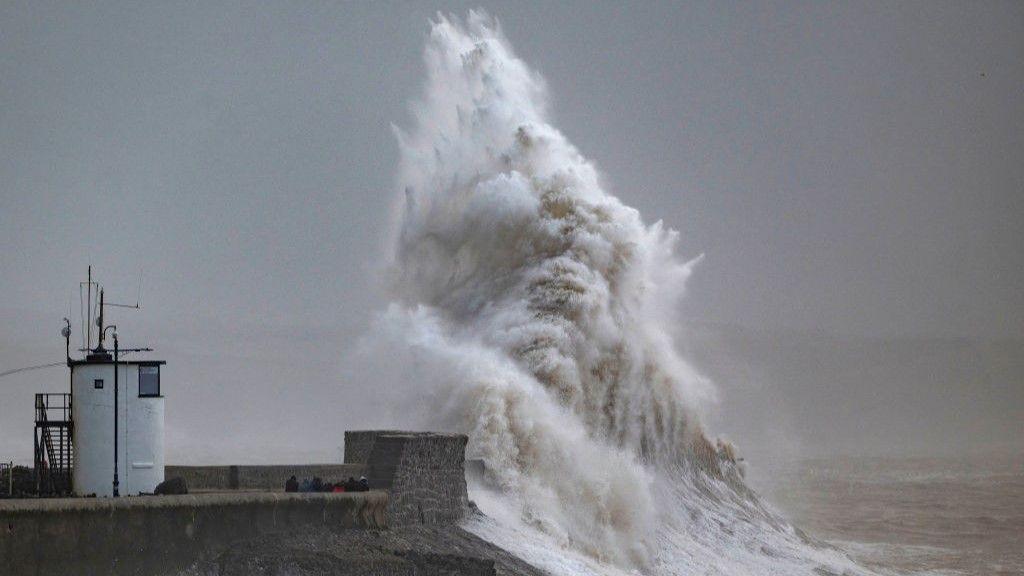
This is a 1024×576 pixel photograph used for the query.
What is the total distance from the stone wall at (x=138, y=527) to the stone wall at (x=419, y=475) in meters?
1.46

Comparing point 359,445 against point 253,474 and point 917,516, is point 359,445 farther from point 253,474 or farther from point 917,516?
point 917,516

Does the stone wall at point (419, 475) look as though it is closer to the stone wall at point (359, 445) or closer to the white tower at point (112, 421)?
the stone wall at point (359, 445)

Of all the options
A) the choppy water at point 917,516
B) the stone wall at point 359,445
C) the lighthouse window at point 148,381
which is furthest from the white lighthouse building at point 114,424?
the choppy water at point 917,516

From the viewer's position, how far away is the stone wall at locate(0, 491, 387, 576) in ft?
38.8

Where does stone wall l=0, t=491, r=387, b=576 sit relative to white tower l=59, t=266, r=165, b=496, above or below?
below

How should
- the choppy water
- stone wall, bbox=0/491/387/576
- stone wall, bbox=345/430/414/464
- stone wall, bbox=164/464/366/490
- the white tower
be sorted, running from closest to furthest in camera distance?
stone wall, bbox=0/491/387/576 → the white tower → stone wall, bbox=164/464/366/490 → stone wall, bbox=345/430/414/464 → the choppy water

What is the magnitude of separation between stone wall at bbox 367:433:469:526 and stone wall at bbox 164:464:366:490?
679 mm

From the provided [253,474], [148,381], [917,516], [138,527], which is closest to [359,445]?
[253,474]

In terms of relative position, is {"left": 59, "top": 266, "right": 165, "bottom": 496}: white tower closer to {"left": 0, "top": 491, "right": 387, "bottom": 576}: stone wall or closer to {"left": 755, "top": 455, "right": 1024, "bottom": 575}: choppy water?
{"left": 0, "top": 491, "right": 387, "bottom": 576}: stone wall

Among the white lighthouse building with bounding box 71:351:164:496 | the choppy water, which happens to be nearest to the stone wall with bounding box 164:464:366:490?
the white lighthouse building with bounding box 71:351:164:496

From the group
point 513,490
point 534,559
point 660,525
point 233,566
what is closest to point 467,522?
point 534,559

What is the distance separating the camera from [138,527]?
12.8 m

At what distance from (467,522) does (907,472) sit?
68.3 meters

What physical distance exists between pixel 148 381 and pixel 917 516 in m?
34.5
